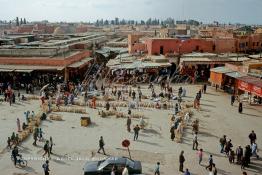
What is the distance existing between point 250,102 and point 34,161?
712 inches

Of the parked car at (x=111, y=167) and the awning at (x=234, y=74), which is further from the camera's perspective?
the awning at (x=234, y=74)

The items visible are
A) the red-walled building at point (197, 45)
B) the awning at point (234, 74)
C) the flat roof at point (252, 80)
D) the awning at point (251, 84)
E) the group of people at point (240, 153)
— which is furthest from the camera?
the red-walled building at point (197, 45)

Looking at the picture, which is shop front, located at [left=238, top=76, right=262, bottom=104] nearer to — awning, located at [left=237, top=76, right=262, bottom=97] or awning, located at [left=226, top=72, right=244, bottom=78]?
awning, located at [left=237, top=76, right=262, bottom=97]

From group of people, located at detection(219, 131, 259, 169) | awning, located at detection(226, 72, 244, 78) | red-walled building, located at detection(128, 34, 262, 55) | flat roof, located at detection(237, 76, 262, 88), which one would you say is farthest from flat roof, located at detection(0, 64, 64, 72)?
group of people, located at detection(219, 131, 259, 169)

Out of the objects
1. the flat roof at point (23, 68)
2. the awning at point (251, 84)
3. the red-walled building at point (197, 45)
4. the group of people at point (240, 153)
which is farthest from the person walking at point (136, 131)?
the red-walled building at point (197, 45)

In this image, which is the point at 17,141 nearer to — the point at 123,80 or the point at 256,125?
the point at 256,125

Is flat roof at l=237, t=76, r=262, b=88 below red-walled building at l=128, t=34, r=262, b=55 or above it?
below

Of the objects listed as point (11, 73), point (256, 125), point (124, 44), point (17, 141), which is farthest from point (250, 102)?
point (124, 44)

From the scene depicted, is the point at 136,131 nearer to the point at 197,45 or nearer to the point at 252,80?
the point at 252,80

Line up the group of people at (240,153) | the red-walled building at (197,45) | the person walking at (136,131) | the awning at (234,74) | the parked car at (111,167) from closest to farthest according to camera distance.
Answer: the parked car at (111,167)
the group of people at (240,153)
the person walking at (136,131)
the awning at (234,74)
the red-walled building at (197,45)

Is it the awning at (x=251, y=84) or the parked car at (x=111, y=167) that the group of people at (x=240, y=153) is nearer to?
the parked car at (x=111, y=167)

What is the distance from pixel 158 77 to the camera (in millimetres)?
37375

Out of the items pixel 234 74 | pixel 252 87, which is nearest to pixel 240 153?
pixel 252 87

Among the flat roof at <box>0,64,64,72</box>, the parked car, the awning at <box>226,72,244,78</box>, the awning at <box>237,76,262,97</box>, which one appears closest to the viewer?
the parked car
